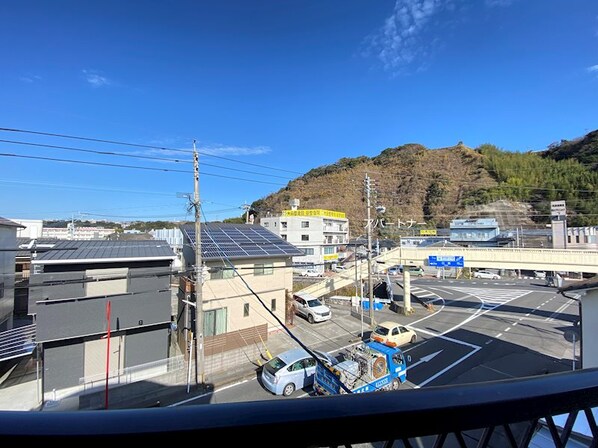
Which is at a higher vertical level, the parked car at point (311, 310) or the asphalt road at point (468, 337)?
the parked car at point (311, 310)

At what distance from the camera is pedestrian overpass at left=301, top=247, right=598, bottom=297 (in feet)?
47.7

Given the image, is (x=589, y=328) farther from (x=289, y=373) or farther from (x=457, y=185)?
(x=457, y=185)

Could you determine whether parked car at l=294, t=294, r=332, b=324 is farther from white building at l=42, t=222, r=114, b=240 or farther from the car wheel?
white building at l=42, t=222, r=114, b=240

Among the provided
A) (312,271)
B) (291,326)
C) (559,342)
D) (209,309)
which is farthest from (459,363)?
(312,271)

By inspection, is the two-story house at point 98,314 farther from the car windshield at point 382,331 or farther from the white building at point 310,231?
the white building at point 310,231

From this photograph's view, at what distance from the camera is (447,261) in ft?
54.4

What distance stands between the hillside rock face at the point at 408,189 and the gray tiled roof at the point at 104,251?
53019 millimetres

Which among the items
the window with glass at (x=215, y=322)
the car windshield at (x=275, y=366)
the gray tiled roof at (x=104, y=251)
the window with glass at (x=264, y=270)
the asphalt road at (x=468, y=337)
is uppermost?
the gray tiled roof at (x=104, y=251)

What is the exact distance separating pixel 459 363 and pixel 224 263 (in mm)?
9398

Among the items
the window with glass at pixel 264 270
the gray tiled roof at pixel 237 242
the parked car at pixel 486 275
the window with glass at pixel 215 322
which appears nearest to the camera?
the window with glass at pixel 215 322

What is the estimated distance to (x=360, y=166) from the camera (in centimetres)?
8775

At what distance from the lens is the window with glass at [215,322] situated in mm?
12227

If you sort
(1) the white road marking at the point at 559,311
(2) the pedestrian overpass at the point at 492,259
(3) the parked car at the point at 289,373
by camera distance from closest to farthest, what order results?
(3) the parked car at the point at 289,373 < (2) the pedestrian overpass at the point at 492,259 < (1) the white road marking at the point at 559,311

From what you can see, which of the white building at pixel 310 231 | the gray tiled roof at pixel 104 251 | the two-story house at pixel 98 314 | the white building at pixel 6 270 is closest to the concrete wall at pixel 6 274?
the white building at pixel 6 270
